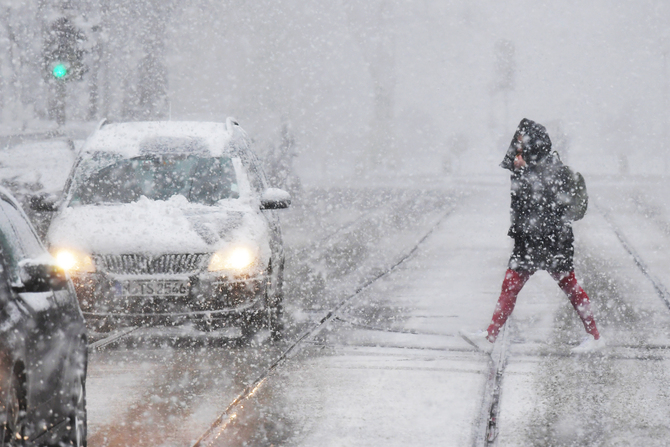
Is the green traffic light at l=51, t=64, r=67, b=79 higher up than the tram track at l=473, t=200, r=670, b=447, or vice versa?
the green traffic light at l=51, t=64, r=67, b=79

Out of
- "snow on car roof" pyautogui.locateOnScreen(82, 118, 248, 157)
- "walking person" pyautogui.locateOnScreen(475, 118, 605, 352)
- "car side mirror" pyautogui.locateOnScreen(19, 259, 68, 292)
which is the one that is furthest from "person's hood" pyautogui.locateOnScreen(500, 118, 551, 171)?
"car side mirror" pyautogui.locateOnScreen(19, 259, 68, 292)

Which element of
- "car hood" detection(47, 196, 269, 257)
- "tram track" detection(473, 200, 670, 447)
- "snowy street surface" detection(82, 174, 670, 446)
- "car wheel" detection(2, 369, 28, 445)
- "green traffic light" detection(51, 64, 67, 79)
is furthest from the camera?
"green traffic light" detection(51, 64, 67, 79)

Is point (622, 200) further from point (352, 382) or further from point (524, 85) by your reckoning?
point (524, 85)

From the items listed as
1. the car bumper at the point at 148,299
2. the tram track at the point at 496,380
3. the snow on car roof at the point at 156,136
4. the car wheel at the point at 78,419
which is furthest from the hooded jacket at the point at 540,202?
the car wheel at the point at 78,419

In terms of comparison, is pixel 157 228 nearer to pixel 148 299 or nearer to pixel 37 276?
pixel 148 299

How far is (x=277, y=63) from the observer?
162 ft

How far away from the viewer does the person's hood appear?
7.23 m

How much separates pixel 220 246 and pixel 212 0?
33.4 meters

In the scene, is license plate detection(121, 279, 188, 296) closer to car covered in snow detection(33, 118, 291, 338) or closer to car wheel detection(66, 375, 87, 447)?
car covered in snow detection(33, 118, 291, 338)

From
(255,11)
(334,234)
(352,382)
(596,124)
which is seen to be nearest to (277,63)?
(255,11)

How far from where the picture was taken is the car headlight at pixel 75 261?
24.3 feet

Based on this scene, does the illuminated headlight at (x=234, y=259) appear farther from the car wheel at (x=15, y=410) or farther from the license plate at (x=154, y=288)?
the car wheel at (x=15, y=410)

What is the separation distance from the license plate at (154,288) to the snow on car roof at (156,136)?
6.02 feet

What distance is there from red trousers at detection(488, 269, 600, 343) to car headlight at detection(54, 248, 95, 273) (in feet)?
9.86
